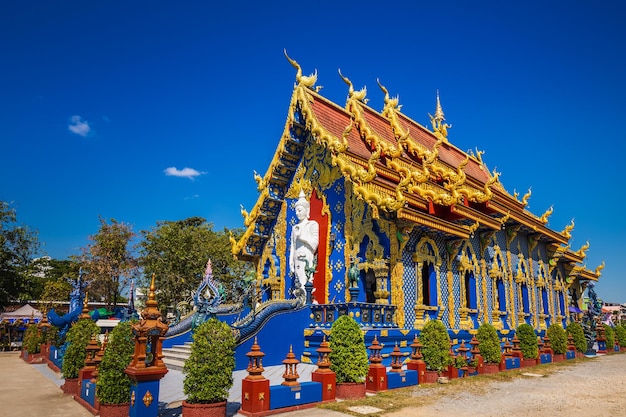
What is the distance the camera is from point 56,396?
9.40m

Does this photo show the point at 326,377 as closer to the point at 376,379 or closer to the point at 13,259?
the point at 376,379

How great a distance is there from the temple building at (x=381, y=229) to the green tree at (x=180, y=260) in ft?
45.7

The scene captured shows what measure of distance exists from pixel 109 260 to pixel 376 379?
26.2 metres

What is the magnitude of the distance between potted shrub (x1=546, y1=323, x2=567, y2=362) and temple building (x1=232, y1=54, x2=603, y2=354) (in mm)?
1577

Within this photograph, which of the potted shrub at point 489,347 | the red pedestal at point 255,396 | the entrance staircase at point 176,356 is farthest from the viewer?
the potted shrub at point 489,347

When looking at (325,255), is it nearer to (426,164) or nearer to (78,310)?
(426,164)

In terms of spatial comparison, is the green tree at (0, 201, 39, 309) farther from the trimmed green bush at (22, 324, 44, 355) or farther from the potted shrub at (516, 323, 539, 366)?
the potted shrub at (516, 323, 539, 366)

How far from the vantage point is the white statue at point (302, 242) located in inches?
580

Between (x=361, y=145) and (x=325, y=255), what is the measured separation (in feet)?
13.6

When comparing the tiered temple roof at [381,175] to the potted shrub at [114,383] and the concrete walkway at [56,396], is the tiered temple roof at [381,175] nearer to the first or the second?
the concrete walkway at [56,396]

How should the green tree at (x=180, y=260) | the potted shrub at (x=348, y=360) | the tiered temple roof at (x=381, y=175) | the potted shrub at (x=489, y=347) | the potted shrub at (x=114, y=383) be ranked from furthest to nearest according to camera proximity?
the green tree at (x=180, y=260), the tiered temple roof at (x=381, y=175), the potted shrub at (x=489, y=347), the potted shrub at (x=348, y=360), the potted shrub at (x=114, y=383)

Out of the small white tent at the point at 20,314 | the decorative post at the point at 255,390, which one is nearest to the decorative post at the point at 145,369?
the decorative post at the point at 255,390

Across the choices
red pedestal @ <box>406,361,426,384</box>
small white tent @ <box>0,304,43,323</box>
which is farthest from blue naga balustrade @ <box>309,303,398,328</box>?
small white tent @ <box>0,304,43,323</box>

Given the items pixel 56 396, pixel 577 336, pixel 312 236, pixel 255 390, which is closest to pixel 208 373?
pixel 255 390
